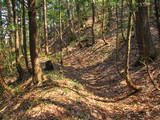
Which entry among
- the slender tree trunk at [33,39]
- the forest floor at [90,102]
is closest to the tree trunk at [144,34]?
the forest floor at [90,102]

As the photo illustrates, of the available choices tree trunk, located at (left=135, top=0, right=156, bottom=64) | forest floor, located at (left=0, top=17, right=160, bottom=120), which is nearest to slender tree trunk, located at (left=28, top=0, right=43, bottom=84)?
forest floor, located at (left=0, top=17, right=160, bottom=120)

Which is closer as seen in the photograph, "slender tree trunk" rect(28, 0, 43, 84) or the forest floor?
the forest floor

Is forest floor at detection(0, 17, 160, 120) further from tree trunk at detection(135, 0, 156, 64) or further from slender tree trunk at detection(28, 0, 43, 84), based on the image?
tree trunk at detection(135, 0, 156, 64)

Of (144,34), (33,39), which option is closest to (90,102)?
(33,39)

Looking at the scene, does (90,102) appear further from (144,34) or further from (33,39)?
(144,34)

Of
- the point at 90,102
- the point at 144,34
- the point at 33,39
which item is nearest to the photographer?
the point at 90,102

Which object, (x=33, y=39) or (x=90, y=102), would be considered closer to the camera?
(x=90, y=102)

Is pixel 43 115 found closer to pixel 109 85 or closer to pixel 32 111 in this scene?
pixel 32 111

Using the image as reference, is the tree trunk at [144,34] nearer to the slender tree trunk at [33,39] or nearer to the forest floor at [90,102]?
the forest floor at [90,102]

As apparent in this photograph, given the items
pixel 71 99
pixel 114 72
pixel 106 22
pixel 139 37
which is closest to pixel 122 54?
pixel 114 72

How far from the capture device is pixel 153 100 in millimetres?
8641

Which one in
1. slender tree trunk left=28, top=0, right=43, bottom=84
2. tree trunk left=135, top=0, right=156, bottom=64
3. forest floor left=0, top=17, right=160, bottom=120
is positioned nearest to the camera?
forest floor left=0, top=17, right=160, bottom=120

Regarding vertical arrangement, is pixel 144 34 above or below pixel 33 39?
above

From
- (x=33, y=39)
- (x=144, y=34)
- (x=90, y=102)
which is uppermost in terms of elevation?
(x=144, y=34)
